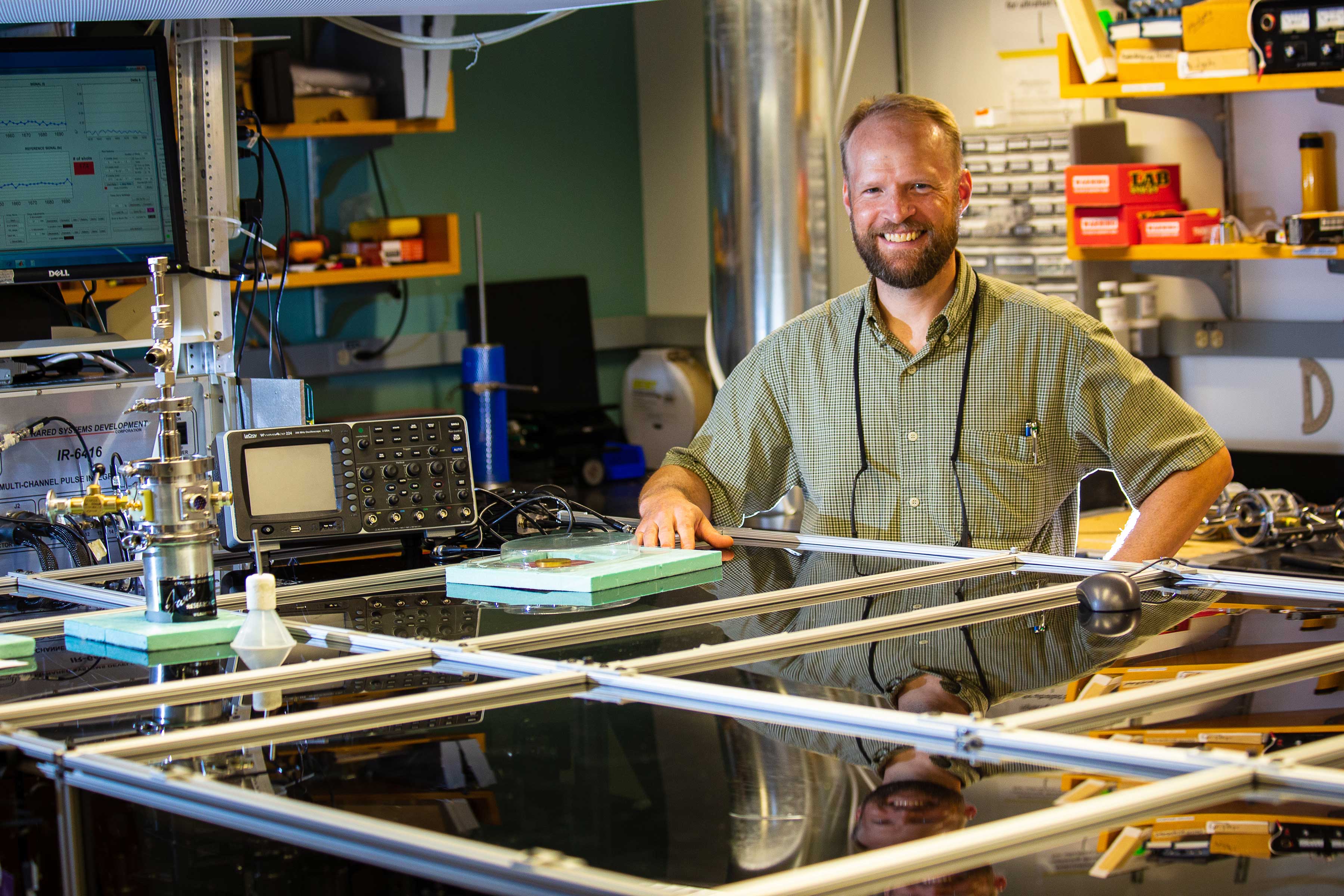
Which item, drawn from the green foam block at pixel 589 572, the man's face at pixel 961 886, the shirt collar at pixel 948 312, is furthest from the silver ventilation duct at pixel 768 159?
the man's face at pixel 961 886

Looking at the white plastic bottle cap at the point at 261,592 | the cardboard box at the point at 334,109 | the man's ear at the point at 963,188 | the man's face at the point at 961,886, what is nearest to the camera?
the man's face at the point at 961,886

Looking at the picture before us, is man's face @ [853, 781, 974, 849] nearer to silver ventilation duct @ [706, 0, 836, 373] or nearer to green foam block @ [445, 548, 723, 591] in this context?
green foam block @ [445, 548, 723, 591]

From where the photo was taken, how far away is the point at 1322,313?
12.2ft

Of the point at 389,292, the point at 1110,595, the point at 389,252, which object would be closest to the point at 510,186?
the point at 389,292

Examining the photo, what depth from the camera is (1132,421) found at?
2.23 metres

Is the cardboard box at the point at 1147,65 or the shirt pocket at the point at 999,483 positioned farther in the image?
the cardboard box at the point at 1147,65

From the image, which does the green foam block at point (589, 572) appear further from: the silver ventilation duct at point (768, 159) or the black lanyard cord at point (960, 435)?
the silver ventilation duct at point (768, 159)

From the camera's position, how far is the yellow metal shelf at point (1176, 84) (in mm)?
3260

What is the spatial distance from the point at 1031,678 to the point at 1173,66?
104 inches

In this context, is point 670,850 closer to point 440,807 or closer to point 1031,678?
point 440,807

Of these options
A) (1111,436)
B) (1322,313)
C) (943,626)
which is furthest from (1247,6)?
(943,626)

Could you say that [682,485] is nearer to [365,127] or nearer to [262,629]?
[262,629]

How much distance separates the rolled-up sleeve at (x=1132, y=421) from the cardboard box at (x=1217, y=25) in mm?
1395

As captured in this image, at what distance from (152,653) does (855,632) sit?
2.11 ft
